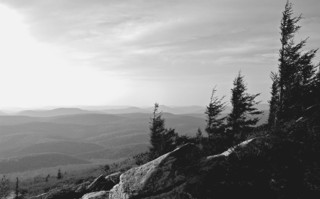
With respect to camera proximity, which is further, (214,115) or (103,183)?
(214,115)

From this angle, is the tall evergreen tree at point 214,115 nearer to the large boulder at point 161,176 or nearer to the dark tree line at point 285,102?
the dark tree line at point 285,102

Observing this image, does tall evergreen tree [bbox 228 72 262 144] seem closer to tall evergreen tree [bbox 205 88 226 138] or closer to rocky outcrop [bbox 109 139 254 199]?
tall evergreen tree [bbox 205 88 226 138]

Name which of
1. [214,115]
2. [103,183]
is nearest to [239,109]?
[214,115]

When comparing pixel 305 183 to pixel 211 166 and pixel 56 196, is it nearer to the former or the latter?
pixel 211 166

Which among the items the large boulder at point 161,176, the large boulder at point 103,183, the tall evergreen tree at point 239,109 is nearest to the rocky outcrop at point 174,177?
the large boulder at point 161,176

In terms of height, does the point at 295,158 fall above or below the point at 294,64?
below

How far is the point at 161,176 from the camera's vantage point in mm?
10352

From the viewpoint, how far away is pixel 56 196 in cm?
1667

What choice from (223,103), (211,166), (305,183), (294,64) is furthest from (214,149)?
(223,103)

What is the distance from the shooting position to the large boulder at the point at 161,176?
32.7 feet

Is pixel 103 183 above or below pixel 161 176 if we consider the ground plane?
below

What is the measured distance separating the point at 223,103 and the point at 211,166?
Result: 32917 mm

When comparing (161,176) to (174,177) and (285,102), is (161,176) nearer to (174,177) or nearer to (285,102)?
(174,177)

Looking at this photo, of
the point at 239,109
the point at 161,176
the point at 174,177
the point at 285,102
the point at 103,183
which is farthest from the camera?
the point at 239,109
